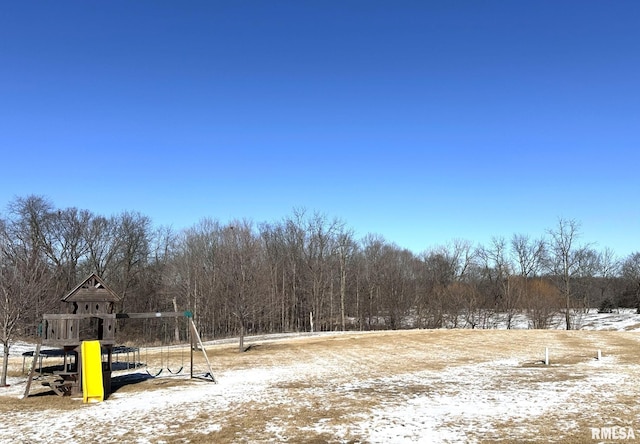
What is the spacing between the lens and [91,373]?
41.8 feet

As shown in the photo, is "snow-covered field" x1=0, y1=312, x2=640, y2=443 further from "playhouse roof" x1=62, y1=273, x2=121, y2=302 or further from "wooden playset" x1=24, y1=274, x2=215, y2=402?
"playhouse roof" x1=62, y1=273, x2=121, y2=302

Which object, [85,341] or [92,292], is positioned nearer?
[85,341]

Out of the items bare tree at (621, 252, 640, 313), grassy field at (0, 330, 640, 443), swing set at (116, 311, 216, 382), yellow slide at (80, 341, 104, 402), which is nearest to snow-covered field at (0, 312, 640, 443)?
grassy field at (0, 330, 640, 443)

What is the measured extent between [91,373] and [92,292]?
2992 mm

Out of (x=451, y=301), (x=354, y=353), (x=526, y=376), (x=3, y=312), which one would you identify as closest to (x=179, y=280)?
(x=451, y=301)

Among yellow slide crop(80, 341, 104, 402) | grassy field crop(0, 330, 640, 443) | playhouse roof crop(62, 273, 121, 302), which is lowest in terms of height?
grassy field crop(0, 330, 640, 443)

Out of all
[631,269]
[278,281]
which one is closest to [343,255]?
[278,281]

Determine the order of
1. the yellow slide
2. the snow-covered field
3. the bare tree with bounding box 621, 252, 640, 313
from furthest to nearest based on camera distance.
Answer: the bare tree with bounding box 621, 252, 640, 313
the yellow slide
the snow-covered field

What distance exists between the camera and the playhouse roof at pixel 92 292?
14.6 meters

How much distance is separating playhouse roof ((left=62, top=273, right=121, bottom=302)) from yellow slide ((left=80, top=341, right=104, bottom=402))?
180 centimetres

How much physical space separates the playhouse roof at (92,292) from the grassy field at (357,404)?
2829mm

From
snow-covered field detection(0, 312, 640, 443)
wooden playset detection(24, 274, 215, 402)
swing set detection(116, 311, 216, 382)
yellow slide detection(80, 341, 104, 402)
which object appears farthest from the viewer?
swing set detection(116, 311, 216, 382)

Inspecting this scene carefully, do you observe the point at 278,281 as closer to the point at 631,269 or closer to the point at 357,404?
the point at 357,404

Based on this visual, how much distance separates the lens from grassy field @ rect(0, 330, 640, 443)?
357 inches
